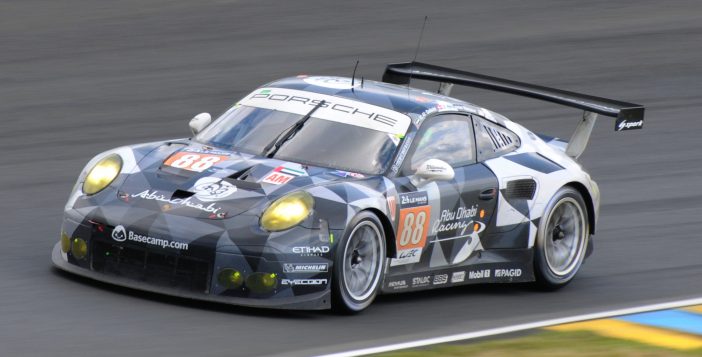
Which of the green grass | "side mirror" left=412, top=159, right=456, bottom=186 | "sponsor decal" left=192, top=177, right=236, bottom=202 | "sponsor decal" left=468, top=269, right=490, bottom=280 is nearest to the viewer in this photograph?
the green grass

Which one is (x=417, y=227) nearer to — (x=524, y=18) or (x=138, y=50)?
(x=138, y=50)

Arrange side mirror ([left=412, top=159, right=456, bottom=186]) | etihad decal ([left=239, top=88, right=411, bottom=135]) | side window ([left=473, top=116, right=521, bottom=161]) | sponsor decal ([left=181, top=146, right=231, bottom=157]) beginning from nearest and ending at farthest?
side mirror ([left=412, top=159, right=456, bottom=186]), sponsor decal ([left=181, top=146, right=231, bottom=157]), etihad decal ([left=239, top=88, right=411, bottom=135]), side window ([left=473, top=116, right=521, bottom=161])

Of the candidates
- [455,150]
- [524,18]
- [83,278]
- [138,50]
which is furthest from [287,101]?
[524,18]

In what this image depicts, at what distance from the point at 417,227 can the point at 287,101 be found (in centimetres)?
131

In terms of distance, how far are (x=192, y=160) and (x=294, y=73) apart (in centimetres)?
734

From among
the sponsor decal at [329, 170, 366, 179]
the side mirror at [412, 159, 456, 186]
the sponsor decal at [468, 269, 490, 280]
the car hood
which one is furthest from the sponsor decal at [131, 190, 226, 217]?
the sponsor decal at [468, 269, 490, 280]

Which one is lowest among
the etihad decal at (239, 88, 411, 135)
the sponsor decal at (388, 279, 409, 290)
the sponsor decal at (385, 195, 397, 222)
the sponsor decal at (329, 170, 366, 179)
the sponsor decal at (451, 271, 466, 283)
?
the sponsor decal at (451, 271, 466, 283)

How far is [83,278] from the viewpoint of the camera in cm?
792

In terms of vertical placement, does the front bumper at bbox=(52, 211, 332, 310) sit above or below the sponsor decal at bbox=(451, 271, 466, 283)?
above

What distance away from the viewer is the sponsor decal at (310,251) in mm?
7434

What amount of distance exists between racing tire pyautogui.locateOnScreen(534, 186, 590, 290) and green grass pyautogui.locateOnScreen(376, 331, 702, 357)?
181 centimetres

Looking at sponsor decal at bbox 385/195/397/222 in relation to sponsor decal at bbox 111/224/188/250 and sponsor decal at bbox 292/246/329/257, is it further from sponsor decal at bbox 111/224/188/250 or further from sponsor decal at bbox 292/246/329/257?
sponsor decal at bbox 111/224/188/250

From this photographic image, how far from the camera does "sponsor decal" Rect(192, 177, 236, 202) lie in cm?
761

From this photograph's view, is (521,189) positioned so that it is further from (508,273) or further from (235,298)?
(235,298)
